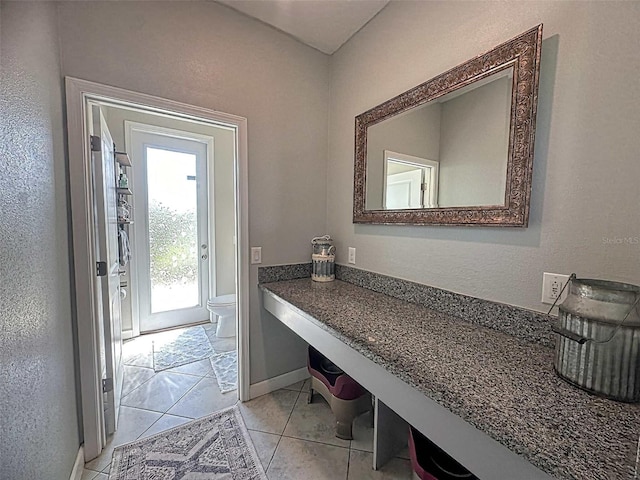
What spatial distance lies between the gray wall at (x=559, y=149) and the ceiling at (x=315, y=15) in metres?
0.26

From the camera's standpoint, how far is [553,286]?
1.03 metres

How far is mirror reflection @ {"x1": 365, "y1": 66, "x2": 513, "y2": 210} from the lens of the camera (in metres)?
1.18

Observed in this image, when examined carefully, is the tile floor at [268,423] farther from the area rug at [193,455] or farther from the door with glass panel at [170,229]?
the door with glass panel at [170,229]

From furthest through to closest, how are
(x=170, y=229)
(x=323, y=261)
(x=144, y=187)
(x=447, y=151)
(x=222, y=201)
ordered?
1. (x=222, y=201)
2. (x=170, y=229)
3. (x=144, y=187)
4. (x=323, y=261)
5. (x=447, y=151)

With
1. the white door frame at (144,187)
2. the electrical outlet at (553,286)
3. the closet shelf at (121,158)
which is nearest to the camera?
the electrical outlet at (553,286)

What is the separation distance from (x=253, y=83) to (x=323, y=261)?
4.37 feet

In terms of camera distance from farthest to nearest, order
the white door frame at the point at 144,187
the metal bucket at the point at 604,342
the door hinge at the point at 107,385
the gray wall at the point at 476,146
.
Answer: the white door frame at the point at 144,187, the door hinge at the point at 107,385, the gray wall at the point at 476,146, the metal bucket at the point at 604,342

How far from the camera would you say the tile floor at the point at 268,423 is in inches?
57.1

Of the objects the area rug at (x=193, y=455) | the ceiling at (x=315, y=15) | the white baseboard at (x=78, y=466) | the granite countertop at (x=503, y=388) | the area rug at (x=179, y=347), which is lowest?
the area rug at (x=193, y=455)

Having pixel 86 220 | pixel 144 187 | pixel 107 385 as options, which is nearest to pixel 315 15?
pixel 86 220

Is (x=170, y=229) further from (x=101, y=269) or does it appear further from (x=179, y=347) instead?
(x=101, y=269)

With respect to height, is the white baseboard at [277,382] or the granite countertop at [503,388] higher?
the granite countertop at [503,388]

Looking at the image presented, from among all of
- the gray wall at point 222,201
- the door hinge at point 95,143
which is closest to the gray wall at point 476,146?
the door hinge at point 95,143

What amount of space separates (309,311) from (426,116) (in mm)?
1220
